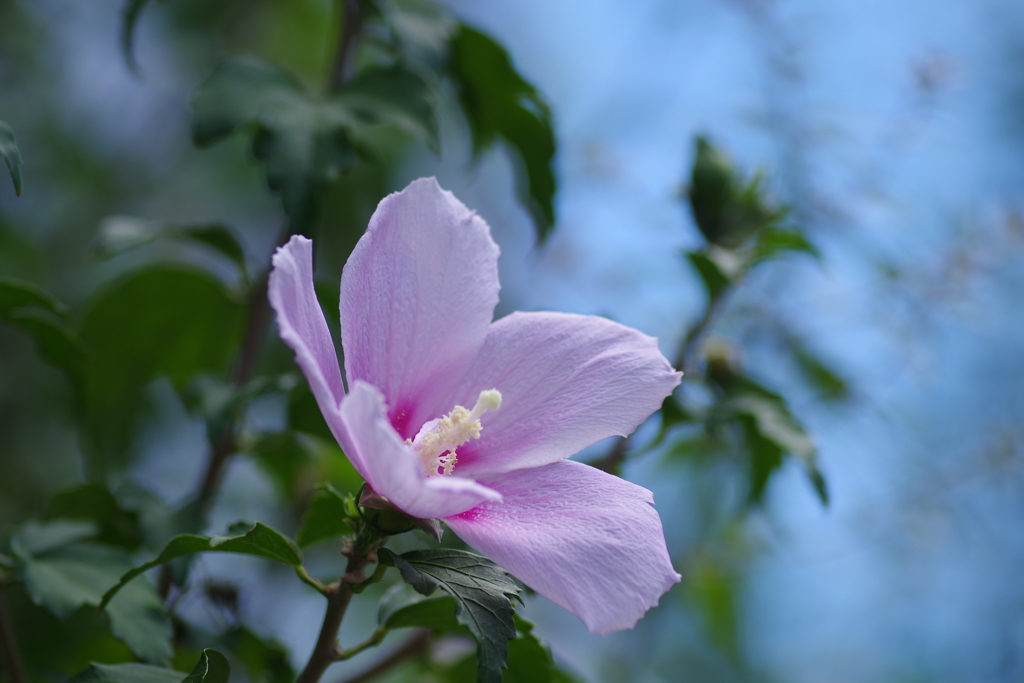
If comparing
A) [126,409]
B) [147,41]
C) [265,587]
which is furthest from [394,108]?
[147,41]

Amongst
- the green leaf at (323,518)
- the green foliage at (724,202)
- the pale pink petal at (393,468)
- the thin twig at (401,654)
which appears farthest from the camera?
the green foliage at (724,202)

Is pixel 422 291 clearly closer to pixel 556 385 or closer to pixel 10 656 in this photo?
pixel 556 385

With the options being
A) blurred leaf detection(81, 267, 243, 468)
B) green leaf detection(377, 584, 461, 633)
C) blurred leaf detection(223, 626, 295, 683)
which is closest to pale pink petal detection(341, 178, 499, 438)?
green leaf detection(377, 584, 461, 633)

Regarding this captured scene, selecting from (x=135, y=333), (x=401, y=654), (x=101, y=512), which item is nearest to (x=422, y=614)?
(x=401, y=654)

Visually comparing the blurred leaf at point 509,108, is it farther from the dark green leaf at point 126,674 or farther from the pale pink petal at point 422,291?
the dark green leaf at point 126,674

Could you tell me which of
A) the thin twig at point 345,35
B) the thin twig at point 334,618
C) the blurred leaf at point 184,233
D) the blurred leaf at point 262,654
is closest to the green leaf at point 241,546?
the thin twig at point 334,618

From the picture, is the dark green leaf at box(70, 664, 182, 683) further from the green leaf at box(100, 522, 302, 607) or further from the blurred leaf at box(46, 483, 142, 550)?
the blurred leaf at box(46, 483, 142, 550)

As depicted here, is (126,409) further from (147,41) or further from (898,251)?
(147,41)
